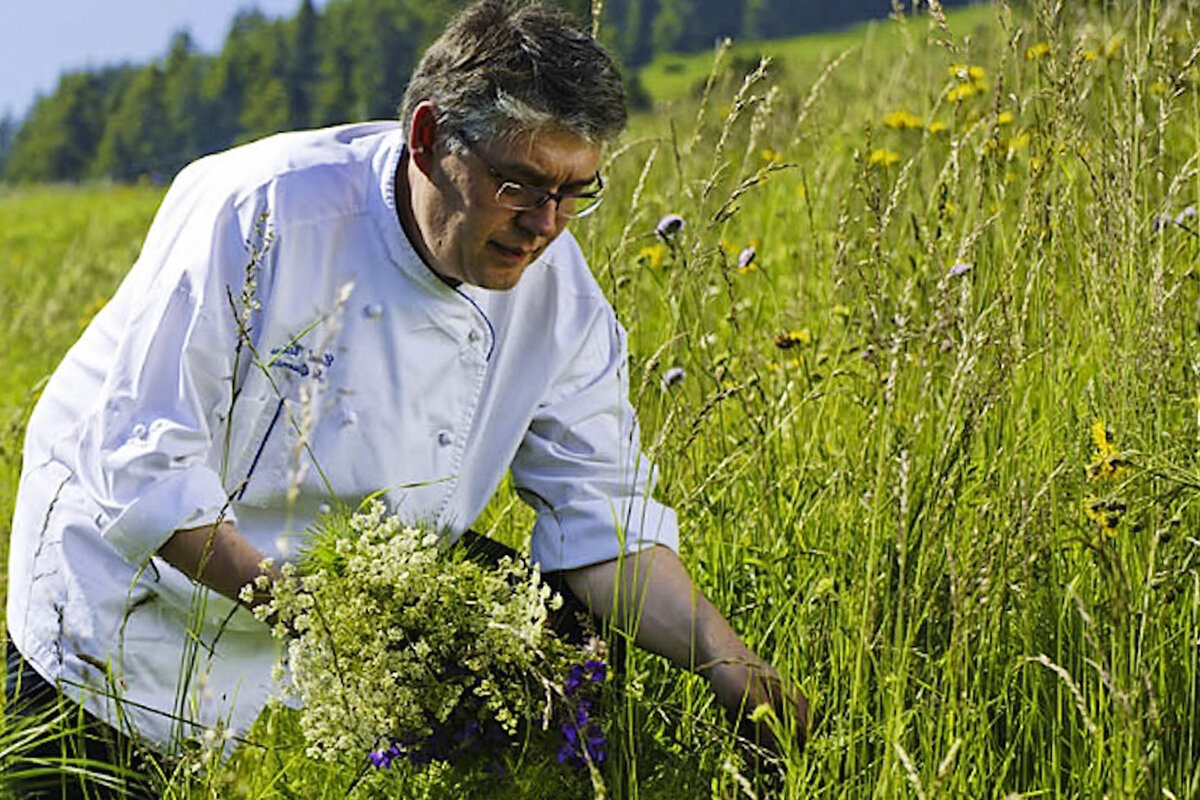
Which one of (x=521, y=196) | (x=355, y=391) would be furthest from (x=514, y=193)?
(x=355, y=391)

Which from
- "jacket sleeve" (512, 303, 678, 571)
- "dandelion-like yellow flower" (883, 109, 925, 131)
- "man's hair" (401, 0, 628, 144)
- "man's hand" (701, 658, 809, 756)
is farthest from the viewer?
"dandelion-like yellow flower" (883, 109, 925, 131)

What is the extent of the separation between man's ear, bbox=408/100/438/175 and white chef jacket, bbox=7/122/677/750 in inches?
7.1

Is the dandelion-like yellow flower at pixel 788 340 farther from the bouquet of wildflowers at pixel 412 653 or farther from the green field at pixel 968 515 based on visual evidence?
the bouquet of wildflowers at pixel 412 653

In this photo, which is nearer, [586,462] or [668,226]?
[586,462]

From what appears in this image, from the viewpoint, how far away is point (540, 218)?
7.92 feet

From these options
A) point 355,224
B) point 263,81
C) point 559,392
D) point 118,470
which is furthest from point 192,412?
point 263,81

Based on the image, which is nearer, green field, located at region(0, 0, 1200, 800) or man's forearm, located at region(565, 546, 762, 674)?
green field, located at region(0, 0, 1200, 800)

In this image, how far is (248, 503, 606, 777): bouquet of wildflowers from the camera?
1.96 meters

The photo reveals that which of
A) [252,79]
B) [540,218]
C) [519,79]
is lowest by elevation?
[252,79]

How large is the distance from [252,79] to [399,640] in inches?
4558

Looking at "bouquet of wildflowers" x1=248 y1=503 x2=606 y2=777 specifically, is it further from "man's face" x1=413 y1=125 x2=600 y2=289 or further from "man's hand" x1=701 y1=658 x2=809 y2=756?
"man's face" x1=413 y1=125 x2=600 y2=289

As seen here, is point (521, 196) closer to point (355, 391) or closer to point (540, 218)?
point (540, 218)

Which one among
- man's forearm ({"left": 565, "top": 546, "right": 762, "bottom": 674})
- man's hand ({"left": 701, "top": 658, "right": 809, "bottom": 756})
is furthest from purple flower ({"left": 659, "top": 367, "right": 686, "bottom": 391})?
man's hand ({"left": 701, "top": 658, "right": 809, "bottom": 756})

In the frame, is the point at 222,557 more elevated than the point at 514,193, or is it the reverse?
the point at 514,193
